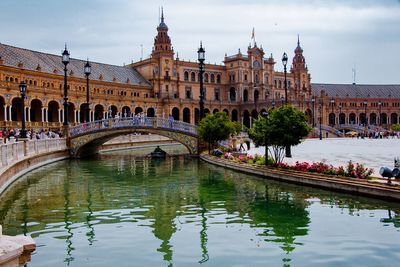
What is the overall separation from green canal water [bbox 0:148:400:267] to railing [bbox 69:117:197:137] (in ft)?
58.5

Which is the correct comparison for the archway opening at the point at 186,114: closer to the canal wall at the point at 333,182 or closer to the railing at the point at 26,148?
the railing at the point at 26,148

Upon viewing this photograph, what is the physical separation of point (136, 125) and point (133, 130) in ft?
2.30

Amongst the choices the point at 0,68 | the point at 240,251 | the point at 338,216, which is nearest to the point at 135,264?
the point at 240,251

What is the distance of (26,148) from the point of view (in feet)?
95.3

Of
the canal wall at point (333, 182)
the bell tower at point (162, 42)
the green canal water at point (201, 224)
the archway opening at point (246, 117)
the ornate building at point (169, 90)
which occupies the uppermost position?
the bell tower at point (162, 42)

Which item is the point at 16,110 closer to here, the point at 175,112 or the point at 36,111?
the point at 36,111

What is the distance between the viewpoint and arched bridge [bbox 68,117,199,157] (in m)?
42.0

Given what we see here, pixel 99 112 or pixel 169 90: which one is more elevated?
pixel 169 90

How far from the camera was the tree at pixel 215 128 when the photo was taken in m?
37.1

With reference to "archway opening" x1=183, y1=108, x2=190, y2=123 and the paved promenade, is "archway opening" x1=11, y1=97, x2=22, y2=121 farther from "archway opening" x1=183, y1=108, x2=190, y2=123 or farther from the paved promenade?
"archway opening" x1=183, y1=108, x2=190, y2=123

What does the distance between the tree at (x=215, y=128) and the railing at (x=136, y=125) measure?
3605 mm

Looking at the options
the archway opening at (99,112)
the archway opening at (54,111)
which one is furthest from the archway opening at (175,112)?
the archway opening at (54,111)

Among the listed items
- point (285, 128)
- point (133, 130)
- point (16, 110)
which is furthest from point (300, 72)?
point (285, 128)

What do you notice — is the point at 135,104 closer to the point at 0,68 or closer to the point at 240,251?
the point at 0,68
